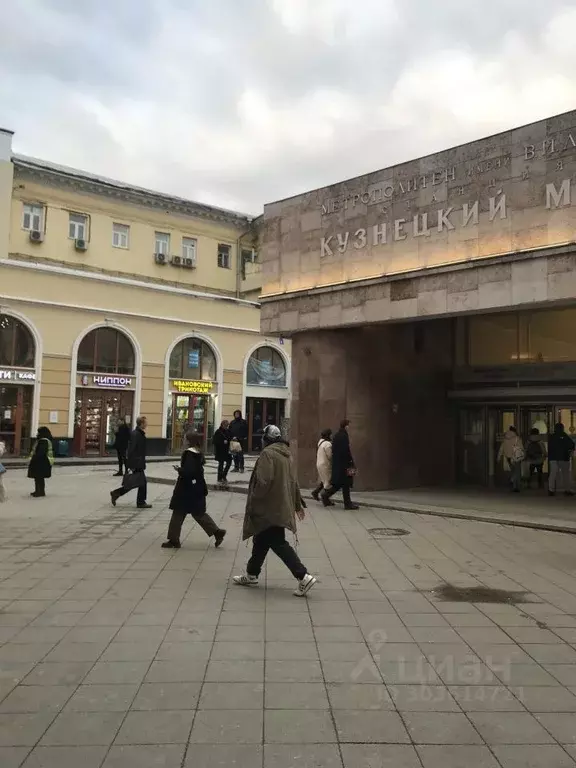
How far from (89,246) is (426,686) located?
28037mm

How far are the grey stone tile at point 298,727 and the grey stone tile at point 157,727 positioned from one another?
46 cm

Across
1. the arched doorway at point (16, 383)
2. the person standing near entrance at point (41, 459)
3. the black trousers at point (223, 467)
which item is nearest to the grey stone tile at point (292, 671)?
the person standing near entrance at point (41, 459)

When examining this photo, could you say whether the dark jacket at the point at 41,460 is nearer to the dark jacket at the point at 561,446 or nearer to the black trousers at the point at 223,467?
the black trousers at the point at 223,467

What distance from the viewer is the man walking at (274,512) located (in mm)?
6676

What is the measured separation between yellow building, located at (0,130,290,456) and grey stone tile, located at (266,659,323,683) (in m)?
23.5

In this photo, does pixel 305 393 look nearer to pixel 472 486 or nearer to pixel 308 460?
pixel 308 460

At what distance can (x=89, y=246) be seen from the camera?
96.5 feet

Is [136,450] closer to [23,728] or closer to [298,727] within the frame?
[23,728]

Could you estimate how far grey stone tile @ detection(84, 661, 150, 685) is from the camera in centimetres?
441

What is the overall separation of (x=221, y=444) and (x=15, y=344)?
44.6 feet

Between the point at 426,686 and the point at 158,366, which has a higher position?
the point at 158,366

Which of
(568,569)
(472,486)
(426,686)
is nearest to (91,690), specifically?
(426,686)

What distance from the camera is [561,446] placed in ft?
48.5

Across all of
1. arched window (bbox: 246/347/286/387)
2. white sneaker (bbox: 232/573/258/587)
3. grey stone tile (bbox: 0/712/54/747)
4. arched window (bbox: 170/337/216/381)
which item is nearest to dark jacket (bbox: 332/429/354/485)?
white sneaker (bbox: 232/573/258/587)
